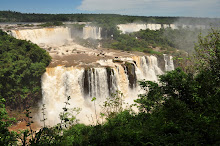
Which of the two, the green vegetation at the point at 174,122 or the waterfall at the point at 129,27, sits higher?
the waterfall at the point at 129,27

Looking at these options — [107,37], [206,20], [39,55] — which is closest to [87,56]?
[39,55]

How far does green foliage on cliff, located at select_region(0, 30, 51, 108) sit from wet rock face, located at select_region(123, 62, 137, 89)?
8.76 meters

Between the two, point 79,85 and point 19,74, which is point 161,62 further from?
point 19,74

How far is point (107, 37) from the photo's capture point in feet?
136

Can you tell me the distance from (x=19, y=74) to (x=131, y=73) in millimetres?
11433

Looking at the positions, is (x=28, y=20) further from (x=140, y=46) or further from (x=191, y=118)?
(x=191, y=118)

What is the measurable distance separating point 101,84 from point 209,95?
12745 mm

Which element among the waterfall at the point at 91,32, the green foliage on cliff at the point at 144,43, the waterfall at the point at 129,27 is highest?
the waterfall at the point at 129,27

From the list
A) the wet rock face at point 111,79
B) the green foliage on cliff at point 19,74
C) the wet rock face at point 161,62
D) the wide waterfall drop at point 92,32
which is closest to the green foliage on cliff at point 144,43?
the wide waterfall drop at point 92,32

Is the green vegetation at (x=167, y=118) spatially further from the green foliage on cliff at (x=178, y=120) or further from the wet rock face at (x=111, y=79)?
the wet rock face at (x=111, y=79)

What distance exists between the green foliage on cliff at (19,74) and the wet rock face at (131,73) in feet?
28.7

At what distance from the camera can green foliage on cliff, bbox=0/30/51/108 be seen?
16.8 m

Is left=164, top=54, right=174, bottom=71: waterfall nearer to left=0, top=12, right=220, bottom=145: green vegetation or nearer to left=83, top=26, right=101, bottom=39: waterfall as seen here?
left=83, top=26, right=101, bottom=39: waterfall

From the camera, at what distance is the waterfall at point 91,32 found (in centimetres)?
3894
